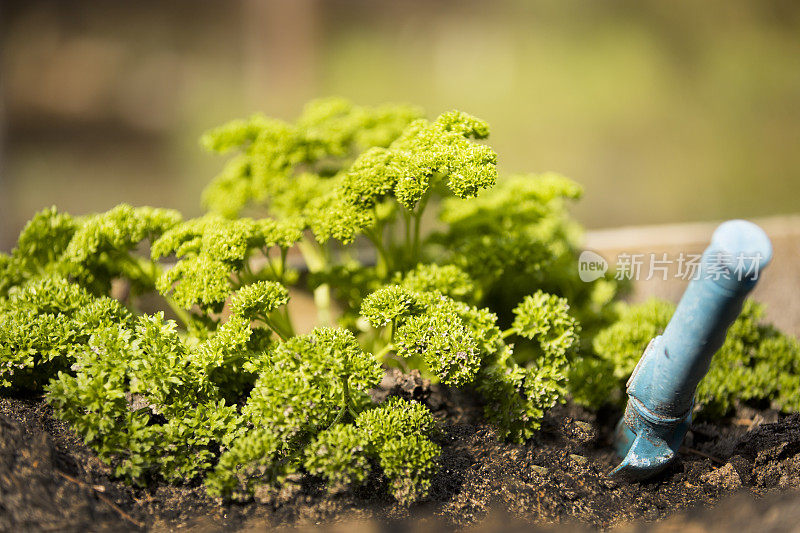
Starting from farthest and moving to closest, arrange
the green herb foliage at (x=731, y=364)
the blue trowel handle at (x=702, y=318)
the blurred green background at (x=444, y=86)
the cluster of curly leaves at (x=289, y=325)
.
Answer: the blurred green background at (x=444, y=86)
the green herb foliage at (x=731, y=364)
the cluster of curly leaves at (x=289, y=325)
the blue trowel handle at (x=702, y=318)

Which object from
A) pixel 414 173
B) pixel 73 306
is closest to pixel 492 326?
pixel 414 173

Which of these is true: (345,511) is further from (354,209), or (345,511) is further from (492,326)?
(354,209)

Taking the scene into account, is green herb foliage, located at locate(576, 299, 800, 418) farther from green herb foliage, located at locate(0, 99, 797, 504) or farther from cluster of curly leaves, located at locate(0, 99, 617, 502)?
cluster of curly leaves, located at locate(0, 99, 617, 502)

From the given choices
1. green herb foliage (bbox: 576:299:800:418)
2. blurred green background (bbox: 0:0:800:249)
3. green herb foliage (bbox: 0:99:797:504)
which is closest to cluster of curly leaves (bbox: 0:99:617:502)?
Result: green herb foliage (bbox: 0:99:797:504)

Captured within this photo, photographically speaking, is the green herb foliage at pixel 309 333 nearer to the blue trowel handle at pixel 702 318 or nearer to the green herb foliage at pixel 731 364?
the green herb foliage at pixel 731 364

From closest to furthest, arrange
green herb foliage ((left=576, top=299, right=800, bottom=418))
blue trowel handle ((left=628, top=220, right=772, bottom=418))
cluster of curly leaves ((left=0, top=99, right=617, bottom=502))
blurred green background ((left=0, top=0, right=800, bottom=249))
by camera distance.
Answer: blue trowel handle ((left=628, top=220, right=772, bottom=418)), cluster of curly leaves ((left=0, top=99, right=617, bottom=502)), green herb foliage ((left=576, top=299, right=800, bottom=418)), blurred green background ((left=0, top=0, right=800, bottom=249))

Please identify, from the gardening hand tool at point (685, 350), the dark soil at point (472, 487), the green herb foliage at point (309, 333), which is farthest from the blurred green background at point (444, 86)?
the gardening hand tool at point (685, 350)

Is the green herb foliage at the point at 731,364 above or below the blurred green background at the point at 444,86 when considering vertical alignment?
below
